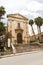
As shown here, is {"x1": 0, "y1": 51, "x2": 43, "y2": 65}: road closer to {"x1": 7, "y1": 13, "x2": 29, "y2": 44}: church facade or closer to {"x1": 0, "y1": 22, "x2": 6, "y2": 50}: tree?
{"x1": 0, "y1": 22, "x2": 6, "y2": 50}: tree

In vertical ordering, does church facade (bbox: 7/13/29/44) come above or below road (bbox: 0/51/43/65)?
above

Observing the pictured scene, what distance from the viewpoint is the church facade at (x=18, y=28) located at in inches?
2099

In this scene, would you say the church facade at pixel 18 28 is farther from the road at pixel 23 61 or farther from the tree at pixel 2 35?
the road at pixel 23 61

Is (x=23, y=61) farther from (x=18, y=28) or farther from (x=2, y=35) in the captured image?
(x=18, y=28)

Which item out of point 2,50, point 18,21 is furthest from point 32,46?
point 18,21

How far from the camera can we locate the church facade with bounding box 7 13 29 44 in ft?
175

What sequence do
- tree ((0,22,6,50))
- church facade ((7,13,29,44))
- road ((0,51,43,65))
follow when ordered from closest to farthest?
road ((0,51,43,65))
tree ((0,22,6,50))
church facade ((7,13,29,44))

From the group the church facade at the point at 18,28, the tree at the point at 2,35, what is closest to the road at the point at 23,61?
the tree at the point at 2,35

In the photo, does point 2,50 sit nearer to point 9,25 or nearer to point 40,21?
point 9,25

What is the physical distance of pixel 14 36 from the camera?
174ft

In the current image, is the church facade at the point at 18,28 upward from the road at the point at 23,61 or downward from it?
upward

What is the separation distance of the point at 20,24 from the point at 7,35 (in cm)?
1741

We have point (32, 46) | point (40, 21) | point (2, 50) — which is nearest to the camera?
point (2, 50)

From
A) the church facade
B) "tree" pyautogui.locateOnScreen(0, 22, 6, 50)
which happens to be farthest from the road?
the church facade
